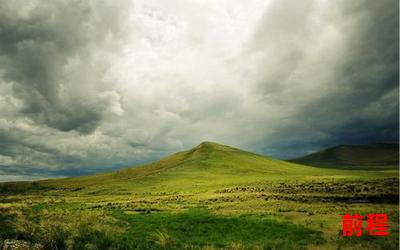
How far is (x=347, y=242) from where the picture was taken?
24391 millimetres

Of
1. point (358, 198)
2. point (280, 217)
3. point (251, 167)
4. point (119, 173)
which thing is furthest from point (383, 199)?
point (119, 173)

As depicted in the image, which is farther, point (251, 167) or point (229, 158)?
point (229, 158)

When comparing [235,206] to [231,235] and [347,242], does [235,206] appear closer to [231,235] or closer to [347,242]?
[231,235]

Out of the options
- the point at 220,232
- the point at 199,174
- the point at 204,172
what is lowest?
the point at 199,174

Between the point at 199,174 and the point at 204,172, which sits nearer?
the point at 199,174

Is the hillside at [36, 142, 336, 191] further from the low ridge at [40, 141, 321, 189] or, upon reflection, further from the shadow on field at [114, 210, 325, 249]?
the shadow on field at [114, 210, 325, 249]

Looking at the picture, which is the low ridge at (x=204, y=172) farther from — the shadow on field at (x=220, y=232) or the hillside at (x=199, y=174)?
the shadow on field at (x=220, y=232)

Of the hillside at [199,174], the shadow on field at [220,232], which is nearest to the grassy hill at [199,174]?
the hillside at [199,174]

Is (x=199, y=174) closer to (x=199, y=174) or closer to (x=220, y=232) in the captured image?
(x=199, y=174)

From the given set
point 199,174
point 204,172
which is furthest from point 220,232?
point 204,172

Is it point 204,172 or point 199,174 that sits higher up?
point 204,172

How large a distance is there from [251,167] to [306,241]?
128m

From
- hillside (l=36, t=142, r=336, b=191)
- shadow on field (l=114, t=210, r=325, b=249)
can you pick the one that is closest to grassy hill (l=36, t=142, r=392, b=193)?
hillside (l=36, t=142, r=336, b=191)

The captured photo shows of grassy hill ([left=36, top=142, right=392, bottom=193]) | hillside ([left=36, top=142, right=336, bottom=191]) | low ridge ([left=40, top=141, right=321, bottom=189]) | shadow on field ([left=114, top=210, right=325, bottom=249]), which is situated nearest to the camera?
shadow on field ([left=114, top=210, right=325, bottom=249])
